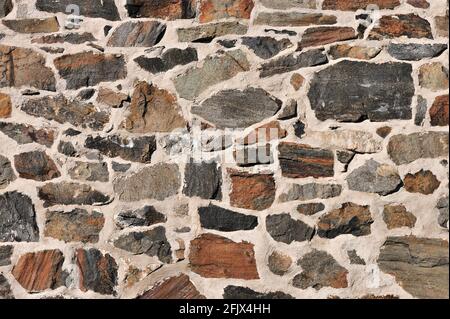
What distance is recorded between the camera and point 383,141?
126 inches

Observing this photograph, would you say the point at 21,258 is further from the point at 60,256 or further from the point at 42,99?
the point at 42,99

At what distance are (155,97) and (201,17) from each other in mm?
454

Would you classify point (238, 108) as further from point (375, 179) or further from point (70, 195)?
point (70, 195)

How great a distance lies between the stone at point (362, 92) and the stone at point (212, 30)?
0.44 meters

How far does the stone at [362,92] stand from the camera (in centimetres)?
322

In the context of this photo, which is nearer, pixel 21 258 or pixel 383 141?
pixel 383 141

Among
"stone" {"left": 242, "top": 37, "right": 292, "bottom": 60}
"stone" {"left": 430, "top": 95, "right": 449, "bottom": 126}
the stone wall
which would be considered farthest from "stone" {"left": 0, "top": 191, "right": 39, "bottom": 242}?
"stone" {"left": 430, "top": 95, "right": 449, "bottom": 126}

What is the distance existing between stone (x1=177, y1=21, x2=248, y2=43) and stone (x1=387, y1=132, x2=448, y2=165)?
911 millimetres

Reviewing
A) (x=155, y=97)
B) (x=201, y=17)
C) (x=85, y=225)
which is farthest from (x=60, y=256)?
(x=201, y=17)

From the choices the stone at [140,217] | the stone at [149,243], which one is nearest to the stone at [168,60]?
the stone at [140,217]

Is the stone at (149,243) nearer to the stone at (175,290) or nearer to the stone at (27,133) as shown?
the stone at (175,290)

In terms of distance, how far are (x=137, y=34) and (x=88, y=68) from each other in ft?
0.98

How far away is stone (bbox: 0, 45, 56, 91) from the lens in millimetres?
3414
